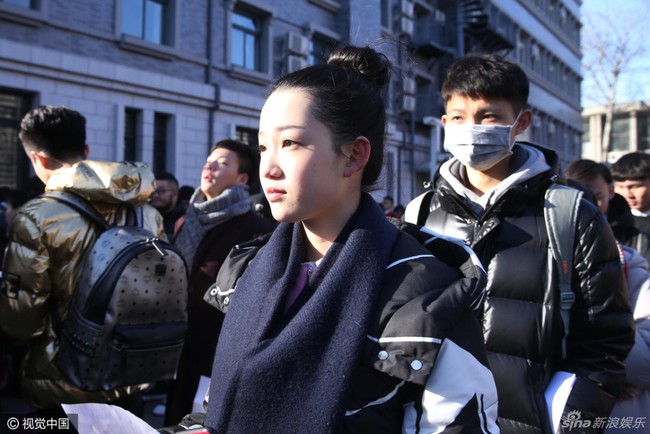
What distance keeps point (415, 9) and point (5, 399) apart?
63.1 ft

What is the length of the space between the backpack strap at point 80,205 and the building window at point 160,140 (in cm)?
870

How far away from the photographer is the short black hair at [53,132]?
2.68 meters

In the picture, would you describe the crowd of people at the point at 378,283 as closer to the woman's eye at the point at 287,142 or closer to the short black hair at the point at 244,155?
the woman's eye at the point at 287,142

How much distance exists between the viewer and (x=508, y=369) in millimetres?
1749

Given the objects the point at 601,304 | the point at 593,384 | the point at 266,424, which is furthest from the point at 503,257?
the point at 266,424

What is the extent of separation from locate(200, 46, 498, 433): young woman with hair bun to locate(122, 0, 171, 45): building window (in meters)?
10.4

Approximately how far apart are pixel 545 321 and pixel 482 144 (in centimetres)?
Answer: 71

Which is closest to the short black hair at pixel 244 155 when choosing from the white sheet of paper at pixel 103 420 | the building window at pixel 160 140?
the white sheet of paper at pixel 103 420

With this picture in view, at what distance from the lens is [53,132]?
2.69 meters

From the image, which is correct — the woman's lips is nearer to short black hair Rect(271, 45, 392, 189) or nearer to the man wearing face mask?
short black hair Rect(271, 45, 392, 189)

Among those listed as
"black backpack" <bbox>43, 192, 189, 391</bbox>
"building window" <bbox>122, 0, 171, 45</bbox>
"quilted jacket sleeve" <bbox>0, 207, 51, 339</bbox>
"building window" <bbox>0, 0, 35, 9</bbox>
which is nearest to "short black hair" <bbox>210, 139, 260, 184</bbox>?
"black backpack" <bbox>43, 192, 189, 391</bbox>

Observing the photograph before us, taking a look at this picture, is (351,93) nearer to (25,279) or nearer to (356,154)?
(356,154)

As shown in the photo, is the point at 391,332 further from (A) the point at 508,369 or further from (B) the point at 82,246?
(B) the point at 82,246

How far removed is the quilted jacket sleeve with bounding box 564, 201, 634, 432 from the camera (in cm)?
171
